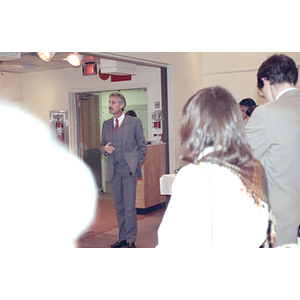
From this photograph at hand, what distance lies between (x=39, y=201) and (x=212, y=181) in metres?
3.24

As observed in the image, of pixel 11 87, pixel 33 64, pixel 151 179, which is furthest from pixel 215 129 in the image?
pixel 11 87

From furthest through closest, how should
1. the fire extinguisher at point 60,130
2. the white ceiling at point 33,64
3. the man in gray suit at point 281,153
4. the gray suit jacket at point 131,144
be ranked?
the fire extinguisher at point 60,130 → the white ceiling at point 33,64 → the gray suit jacket at point 131,144 → the man in gray suit at point 281,153

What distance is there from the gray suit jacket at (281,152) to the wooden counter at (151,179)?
4426 millimetres

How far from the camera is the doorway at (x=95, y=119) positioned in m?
8.27

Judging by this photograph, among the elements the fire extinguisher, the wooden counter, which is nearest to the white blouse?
the wooden counter

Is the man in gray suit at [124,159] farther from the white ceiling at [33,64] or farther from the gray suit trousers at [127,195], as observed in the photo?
the white ceiling at [33,64]

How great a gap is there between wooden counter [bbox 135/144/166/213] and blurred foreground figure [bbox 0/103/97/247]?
57.5 inches

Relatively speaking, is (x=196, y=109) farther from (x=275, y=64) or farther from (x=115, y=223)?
(x=115, y=223)

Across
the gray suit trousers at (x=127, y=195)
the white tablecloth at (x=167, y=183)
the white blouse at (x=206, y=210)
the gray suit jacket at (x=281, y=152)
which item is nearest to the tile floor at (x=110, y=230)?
the gray suit trousers at (x=127, y=195)

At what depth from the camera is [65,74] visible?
26.8 feet

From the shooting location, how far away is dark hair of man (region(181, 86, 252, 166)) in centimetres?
119
